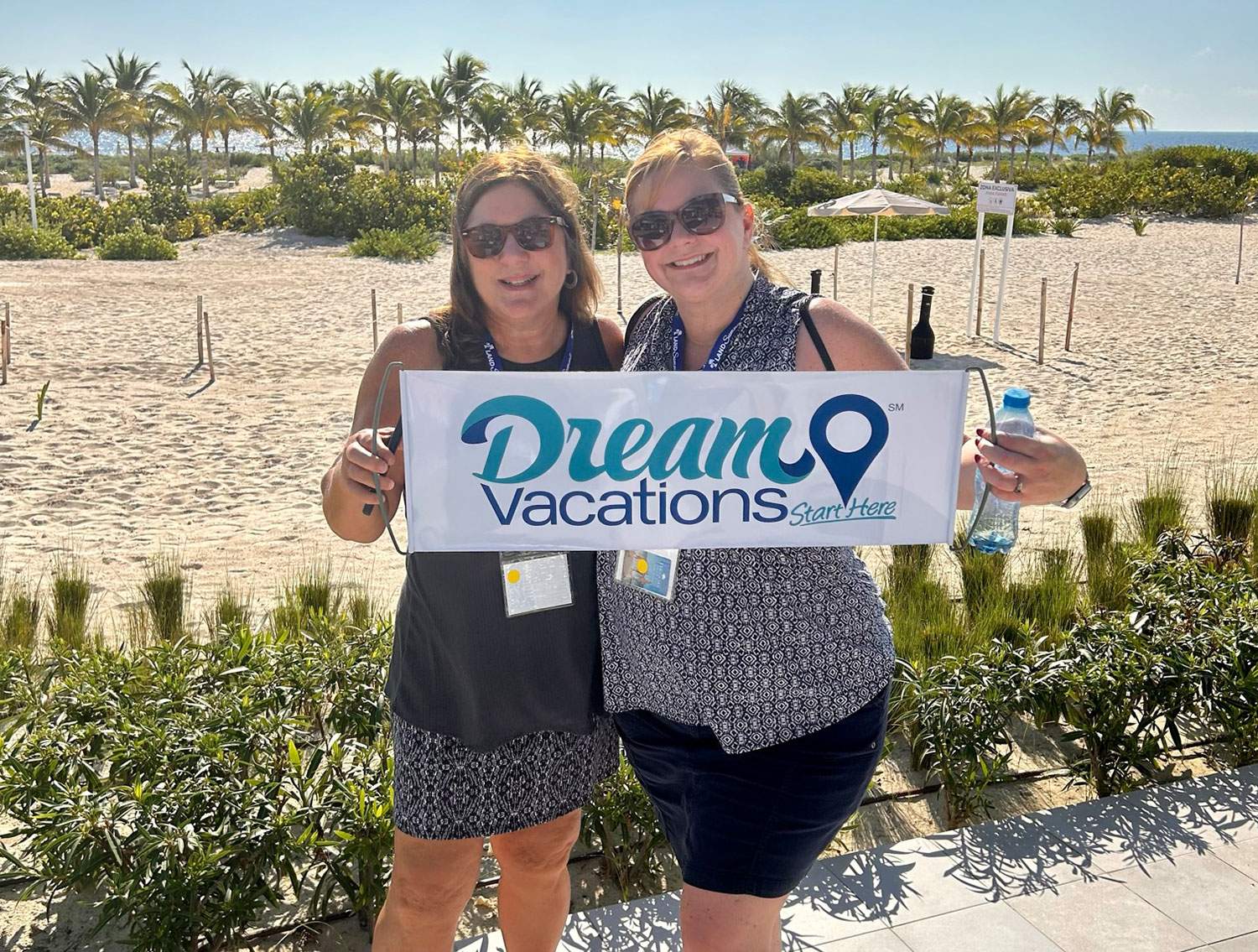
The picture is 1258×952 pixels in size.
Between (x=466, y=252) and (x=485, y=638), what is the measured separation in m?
0.82

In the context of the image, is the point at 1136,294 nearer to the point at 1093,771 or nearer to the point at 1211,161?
the point at 1093,771

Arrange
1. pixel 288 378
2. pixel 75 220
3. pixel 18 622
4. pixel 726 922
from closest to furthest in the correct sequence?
pixel 726 922 < pixel 18 622 < pixel 288 378 < pixel 75 220

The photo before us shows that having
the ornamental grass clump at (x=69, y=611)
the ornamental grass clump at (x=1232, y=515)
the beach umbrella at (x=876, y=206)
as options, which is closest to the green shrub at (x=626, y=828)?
the ornamental grass clump at (x=69, y=611)

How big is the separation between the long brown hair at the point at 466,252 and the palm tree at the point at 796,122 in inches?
1971

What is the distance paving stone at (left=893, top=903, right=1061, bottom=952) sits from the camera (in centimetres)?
274

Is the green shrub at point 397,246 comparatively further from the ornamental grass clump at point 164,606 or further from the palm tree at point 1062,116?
the palm tree at point 1062,116

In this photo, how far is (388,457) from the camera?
79.7 inches

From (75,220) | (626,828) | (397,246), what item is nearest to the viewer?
(626,828)

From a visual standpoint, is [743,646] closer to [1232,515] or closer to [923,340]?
[1232,515]

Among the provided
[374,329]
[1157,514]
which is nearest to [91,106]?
[374,329]

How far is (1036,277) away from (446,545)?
70.4 feet

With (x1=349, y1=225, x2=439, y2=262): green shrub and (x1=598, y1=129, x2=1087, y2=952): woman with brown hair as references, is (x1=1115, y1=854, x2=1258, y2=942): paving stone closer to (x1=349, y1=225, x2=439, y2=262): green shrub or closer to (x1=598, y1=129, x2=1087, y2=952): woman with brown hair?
(x1=598, y1=129, x2=1087, y2=952): woman with brown hair

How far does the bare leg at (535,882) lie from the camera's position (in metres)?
2.31

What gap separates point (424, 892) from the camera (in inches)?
86.5
